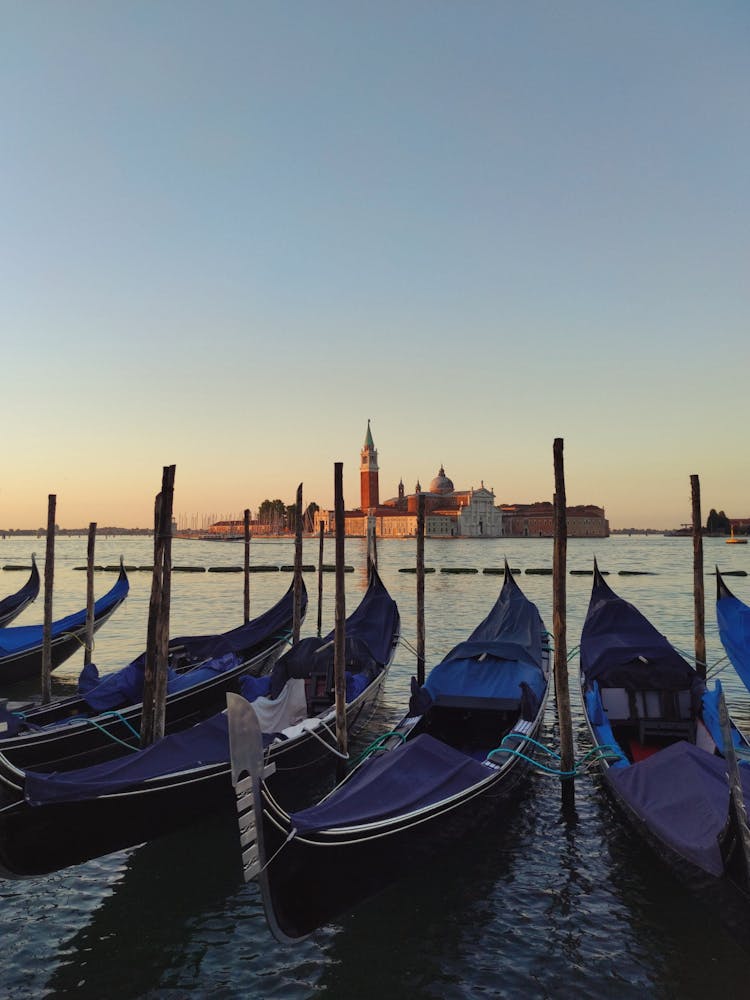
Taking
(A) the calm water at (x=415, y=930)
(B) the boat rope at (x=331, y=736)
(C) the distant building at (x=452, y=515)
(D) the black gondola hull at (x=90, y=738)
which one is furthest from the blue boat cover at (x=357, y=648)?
(C) the distant building at (x=452, y=515)

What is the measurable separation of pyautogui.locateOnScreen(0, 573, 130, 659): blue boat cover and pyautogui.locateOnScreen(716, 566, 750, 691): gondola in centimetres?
985

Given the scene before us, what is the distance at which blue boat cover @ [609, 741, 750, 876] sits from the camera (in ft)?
14.4

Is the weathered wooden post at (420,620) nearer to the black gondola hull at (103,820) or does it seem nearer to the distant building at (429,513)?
the black gondola hull at (103,820)

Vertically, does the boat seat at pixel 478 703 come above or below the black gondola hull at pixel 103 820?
above

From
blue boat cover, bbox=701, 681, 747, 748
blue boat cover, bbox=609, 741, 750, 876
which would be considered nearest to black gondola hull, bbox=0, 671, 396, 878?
blue boat cover, bbox=609, 741, 750, 876

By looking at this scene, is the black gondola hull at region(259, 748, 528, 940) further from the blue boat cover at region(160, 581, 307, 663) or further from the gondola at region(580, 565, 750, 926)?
the blue boat cover at region(160, 581, 307, 663)

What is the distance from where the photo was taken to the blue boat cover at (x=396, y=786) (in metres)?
4.46

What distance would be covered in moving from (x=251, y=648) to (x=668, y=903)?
808 centimetres

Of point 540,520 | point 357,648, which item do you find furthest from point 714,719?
point 540,520

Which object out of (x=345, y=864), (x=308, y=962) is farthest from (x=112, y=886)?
(x=345, y=864)

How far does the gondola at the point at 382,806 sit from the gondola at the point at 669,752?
0.93m

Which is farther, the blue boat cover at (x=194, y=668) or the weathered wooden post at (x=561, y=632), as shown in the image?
the blue boat cover at (x=194, y=668)

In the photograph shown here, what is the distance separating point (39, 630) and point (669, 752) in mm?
11372

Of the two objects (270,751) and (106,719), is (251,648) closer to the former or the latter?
(106,719)
